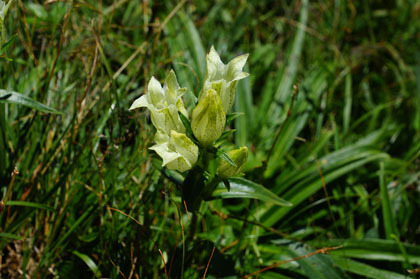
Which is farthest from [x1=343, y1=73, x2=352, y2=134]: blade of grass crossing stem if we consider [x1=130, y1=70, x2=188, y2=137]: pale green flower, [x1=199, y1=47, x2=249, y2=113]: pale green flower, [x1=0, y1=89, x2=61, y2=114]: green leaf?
[x1=0, y1=89, x2=61, y2=114]: green leaf

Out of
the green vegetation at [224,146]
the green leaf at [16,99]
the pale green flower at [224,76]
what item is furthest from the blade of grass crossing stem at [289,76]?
the green leaf at [16,99]

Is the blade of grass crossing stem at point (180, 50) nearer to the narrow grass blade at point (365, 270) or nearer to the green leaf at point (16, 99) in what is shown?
the green leaf at point (16, 99)

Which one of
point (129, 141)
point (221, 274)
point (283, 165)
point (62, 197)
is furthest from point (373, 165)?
point (62, 197)

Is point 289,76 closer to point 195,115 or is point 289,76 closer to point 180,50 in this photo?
point 180,50

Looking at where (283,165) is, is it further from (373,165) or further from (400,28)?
(400,28)

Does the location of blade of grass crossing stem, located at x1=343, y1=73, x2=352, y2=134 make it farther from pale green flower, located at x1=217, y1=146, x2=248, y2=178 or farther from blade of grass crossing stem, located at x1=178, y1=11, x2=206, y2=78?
pale green flower, located at x1=217, y1=146, x2=248, y2=178

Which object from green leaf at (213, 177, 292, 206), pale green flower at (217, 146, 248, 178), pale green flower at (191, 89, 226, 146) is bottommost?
green leaf at (213, 177, 292, 206)

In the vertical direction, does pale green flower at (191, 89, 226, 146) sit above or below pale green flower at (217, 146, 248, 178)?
above
